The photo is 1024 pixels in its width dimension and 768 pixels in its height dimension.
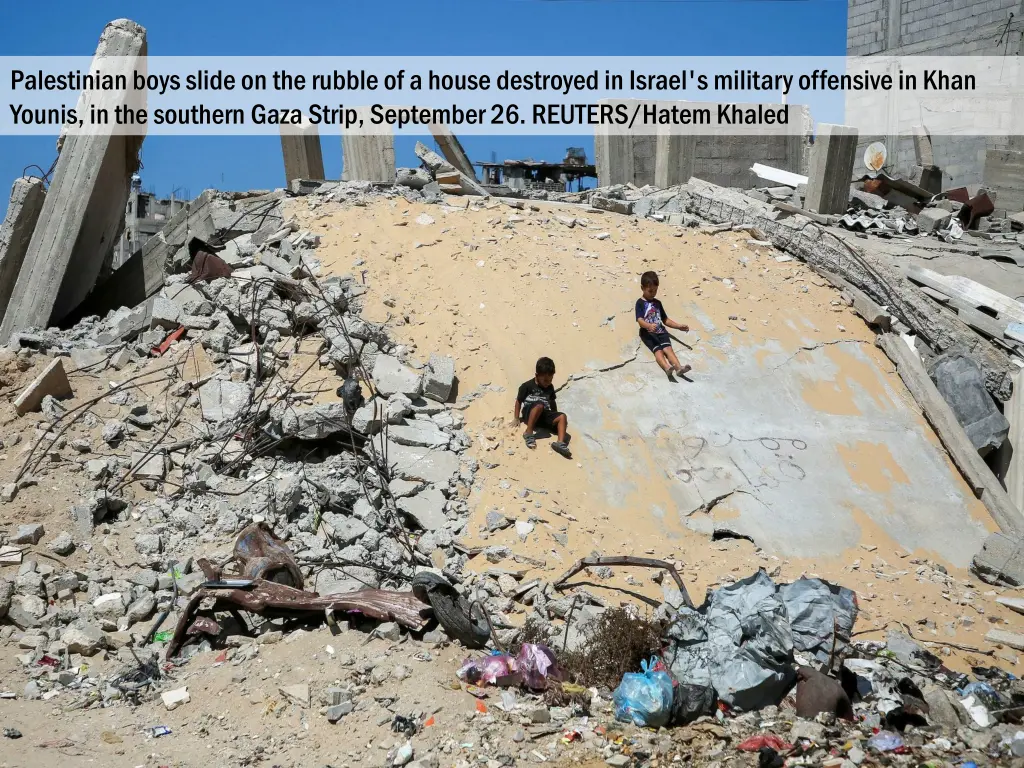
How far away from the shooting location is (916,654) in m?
4.82

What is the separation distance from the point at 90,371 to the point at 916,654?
6367mm

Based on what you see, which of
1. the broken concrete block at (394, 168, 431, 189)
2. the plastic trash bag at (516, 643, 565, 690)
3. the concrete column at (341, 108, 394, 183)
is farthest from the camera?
the concrete column at (341, 108, 394, 183)

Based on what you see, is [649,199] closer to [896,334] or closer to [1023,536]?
[896,334]

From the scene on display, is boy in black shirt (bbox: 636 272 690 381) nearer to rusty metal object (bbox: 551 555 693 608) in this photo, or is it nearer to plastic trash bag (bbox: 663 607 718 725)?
rusty metal object (bbox: 551 555 693 608)

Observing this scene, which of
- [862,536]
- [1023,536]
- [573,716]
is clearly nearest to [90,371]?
[573,716]

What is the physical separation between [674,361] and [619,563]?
2.39 meters

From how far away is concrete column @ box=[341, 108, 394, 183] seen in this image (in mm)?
9781

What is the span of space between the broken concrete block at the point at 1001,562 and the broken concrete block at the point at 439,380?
3924 mm

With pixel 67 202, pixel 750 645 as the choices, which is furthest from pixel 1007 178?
pixel 67 202

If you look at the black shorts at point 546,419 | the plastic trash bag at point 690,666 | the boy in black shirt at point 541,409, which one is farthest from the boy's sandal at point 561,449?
the plastic trash bag at point 690,666

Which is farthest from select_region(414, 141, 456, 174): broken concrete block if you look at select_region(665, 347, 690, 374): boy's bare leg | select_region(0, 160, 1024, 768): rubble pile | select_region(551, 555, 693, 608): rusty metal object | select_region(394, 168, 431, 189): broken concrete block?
select_region(551, 555, 693, 608): rusty metal object

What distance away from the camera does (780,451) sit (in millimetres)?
6781

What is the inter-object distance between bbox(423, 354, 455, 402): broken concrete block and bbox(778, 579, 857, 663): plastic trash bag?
2829 millimetres

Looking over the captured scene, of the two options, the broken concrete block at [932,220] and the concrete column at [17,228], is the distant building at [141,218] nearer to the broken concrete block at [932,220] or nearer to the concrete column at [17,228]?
the concrete column at [17,228]
